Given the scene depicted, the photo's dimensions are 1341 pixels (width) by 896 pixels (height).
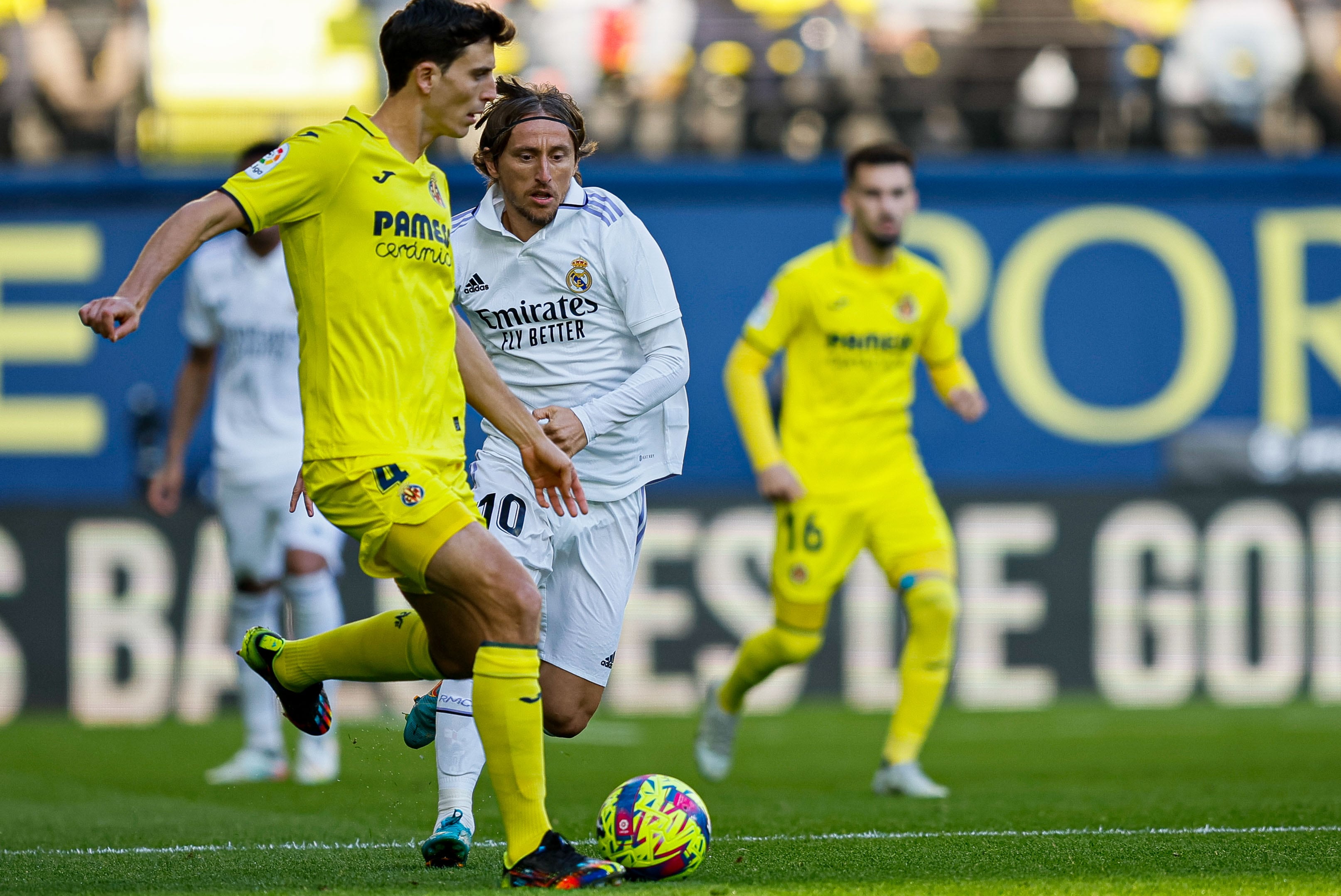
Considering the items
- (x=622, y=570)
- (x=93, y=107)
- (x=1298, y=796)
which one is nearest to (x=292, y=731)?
(x=622, y=570)

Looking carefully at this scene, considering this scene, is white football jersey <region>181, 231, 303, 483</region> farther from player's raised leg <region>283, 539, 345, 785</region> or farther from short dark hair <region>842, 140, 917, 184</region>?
short dark hair <region>842, 140, 917, 184</region>

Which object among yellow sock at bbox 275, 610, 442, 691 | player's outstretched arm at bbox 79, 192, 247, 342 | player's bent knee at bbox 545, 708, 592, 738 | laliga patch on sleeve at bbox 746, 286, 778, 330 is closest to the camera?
player's outstretched arm at bbox 79, 192, 247, 342

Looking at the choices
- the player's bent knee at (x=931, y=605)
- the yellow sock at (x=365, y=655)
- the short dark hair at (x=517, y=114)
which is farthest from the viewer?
the player's bent knee at (x=931, y=605)

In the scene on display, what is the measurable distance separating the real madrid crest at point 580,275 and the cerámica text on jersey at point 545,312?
41 millimetres

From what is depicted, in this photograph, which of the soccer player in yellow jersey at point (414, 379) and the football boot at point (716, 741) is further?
the football boot at point (716, 741)

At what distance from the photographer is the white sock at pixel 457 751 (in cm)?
498

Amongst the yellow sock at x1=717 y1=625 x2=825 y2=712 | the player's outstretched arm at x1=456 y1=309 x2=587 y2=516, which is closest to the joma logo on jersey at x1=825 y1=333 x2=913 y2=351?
the yellow sock at x1=717 y1=625 x2=825 y2=712

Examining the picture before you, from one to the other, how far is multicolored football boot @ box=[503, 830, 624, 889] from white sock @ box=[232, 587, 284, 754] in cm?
376

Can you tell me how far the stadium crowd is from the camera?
1462 cm

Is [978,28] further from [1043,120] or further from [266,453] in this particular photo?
[266,453]

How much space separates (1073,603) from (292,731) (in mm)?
5131

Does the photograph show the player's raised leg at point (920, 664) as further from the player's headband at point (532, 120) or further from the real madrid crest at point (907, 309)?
the player's headband at point (532, 120)

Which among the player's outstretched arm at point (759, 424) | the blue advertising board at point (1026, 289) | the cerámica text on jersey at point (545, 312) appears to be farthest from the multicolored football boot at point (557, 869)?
the blue advertising board at point (1026, 289)

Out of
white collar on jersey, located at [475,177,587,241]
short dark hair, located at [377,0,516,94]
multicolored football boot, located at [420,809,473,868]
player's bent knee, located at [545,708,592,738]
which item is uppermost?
short dark hair, located at [377,0,516,94]
